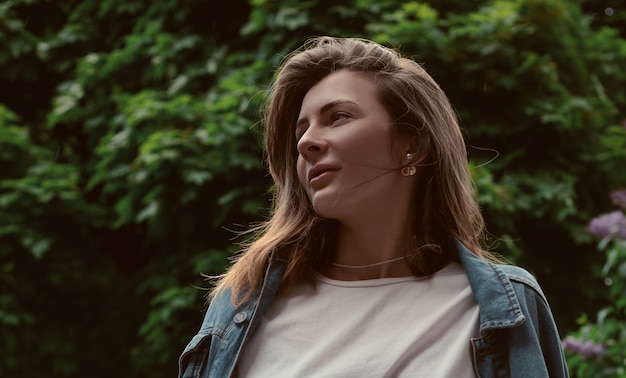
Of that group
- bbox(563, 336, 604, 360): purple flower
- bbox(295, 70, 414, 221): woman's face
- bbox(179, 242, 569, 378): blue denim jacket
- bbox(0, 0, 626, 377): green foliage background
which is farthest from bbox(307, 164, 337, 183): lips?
bbox(0, 0, 626, 377): green foliage background

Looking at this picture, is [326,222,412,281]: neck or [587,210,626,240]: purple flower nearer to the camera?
[326,222,412,281]: neck

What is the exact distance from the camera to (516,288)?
1.57 meters

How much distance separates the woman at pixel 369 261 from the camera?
1513 millimetres

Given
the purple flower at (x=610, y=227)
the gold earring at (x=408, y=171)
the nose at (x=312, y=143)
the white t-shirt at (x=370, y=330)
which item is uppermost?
the nose at (x=312, y=143)

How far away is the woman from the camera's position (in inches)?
59.6

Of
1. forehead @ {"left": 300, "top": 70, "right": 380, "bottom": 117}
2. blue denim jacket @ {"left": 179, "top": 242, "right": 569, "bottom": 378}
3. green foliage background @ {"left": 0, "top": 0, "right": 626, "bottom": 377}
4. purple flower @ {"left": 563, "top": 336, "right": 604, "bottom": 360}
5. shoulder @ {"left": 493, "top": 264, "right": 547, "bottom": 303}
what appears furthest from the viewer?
green foliage background @ {"left": 0, "top": 0, "right": 626, "bottom": 377}

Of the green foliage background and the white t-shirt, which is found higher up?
the white t-shirt

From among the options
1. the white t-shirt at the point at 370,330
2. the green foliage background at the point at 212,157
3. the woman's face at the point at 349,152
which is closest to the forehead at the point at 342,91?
the woman's face at the point at 349,152

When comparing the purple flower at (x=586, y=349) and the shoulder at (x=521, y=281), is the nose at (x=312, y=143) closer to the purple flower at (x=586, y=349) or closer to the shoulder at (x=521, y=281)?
the shoulder at (x=521, y=281)

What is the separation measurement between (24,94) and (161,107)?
2.24 meters

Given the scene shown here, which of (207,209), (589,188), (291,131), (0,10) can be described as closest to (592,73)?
(589,188)

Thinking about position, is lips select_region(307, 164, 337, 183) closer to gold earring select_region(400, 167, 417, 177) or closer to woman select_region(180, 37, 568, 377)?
woman select_region(180, 37, 568, 377)

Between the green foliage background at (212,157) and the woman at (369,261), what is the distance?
2.43 metres

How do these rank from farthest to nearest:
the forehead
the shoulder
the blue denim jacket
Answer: the forehead → the shoulder → the blue denim jacket
